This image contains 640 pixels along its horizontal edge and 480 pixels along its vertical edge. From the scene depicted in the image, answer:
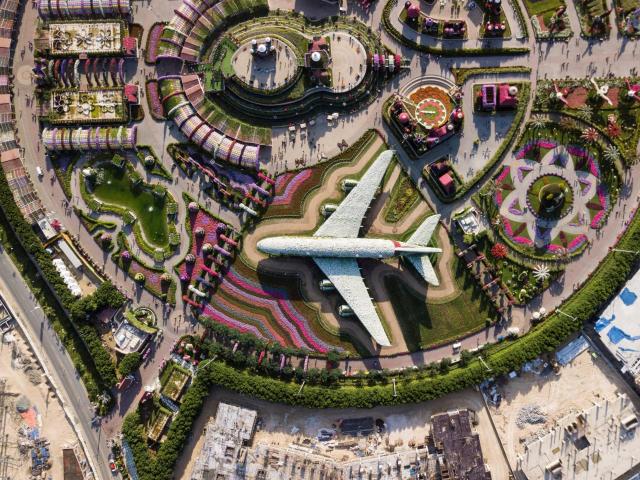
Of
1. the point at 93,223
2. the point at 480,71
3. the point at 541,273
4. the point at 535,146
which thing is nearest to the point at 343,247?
the point at 541,273

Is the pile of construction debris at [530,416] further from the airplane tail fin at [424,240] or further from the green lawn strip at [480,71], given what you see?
the green lawn strip at [480,71]

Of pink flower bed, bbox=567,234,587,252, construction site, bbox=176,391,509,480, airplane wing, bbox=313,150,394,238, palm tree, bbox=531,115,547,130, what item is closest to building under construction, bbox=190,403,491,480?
construction site, bbox=176,391,509,480

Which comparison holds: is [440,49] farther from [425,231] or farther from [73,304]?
[73,304]

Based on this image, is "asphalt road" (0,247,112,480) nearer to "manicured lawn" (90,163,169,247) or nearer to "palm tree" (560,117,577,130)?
"manicured lawn" (90,163,169,247)

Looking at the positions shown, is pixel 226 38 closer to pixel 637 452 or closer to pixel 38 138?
pixel 38 138

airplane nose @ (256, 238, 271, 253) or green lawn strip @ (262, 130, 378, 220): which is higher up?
green lawn strip @ (262, 130, 378, 220)

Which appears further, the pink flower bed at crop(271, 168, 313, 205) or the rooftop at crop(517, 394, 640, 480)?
the pink flower bed at crop(271, 168, 313, 205)

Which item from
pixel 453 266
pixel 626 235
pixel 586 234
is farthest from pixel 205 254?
pixel 626 235
